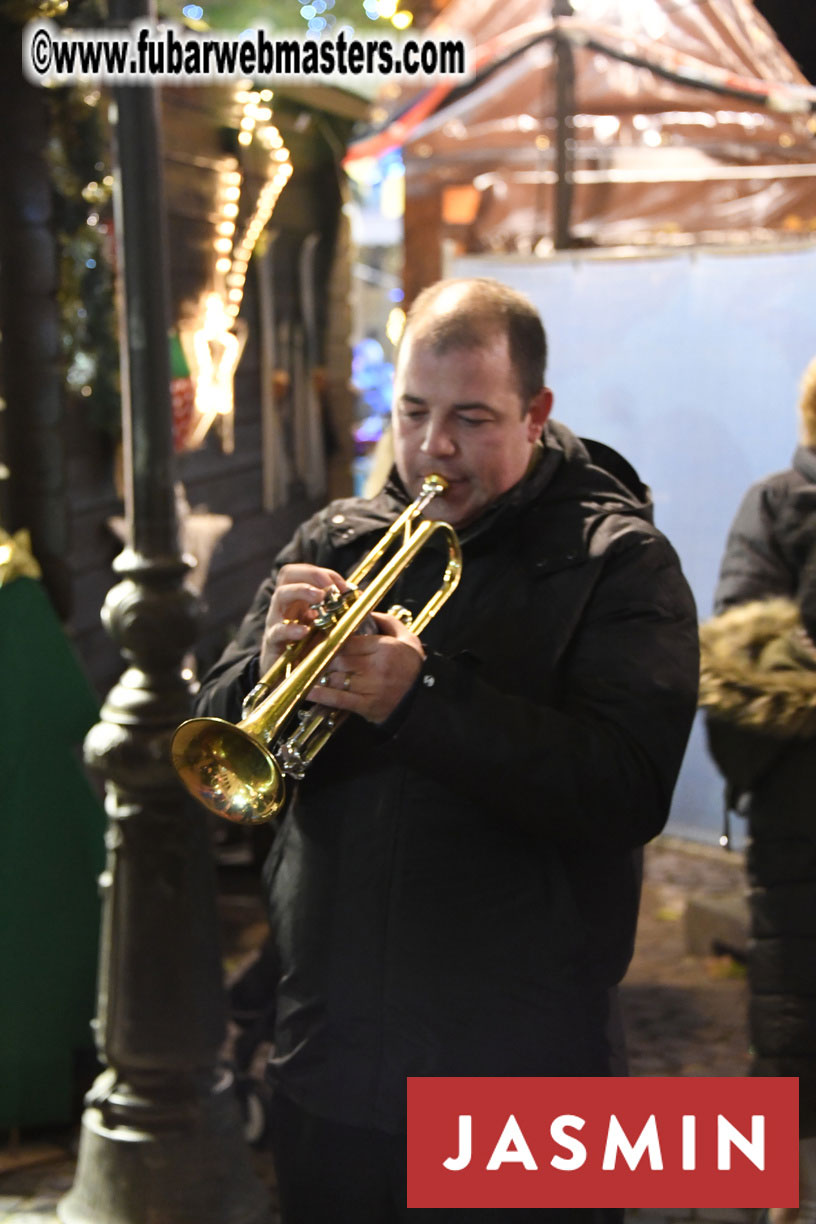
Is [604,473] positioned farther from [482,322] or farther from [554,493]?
[482,322]

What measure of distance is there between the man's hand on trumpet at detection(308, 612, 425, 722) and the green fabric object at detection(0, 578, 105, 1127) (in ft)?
7.34

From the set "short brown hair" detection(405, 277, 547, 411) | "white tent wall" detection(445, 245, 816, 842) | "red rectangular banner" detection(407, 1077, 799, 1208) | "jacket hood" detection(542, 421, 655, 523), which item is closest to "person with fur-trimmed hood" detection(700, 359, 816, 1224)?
"red rectangular banner" detection(407, 1077, 799, 1208)

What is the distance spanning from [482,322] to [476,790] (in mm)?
683

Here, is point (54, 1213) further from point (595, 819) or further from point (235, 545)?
point (235, 545)

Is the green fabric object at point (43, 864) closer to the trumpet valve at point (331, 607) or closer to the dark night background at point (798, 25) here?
the trumpet valve at point (331, 607)

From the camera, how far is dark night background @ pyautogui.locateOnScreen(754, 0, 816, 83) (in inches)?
114

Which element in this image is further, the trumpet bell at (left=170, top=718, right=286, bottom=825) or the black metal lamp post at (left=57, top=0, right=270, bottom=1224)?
the black metal lamp post at (left=57, top=0, right=270, bottom=1224)

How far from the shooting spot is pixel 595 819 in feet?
6.88

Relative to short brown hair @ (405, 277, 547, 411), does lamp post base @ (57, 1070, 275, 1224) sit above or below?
below

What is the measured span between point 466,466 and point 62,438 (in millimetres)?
3037

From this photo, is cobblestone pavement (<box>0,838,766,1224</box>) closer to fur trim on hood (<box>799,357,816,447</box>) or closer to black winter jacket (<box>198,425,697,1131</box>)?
black winter jacket (<box>198,425,697,1131</box>)

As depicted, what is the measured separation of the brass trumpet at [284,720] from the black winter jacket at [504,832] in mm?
81

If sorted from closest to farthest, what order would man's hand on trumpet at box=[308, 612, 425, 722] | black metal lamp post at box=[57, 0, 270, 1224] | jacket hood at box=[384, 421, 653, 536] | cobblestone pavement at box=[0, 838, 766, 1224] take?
man's hand on trumpet at box=[308, 612, 425, 722] → jacket hood at box=[384, 421, 653, 536] → black metal lamp post at box=[57, 0, 270, 1224] → cobblestone pavement at box=[0, 838, 766, 1224]

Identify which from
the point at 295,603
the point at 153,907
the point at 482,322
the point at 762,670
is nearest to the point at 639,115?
the point at 762,670
